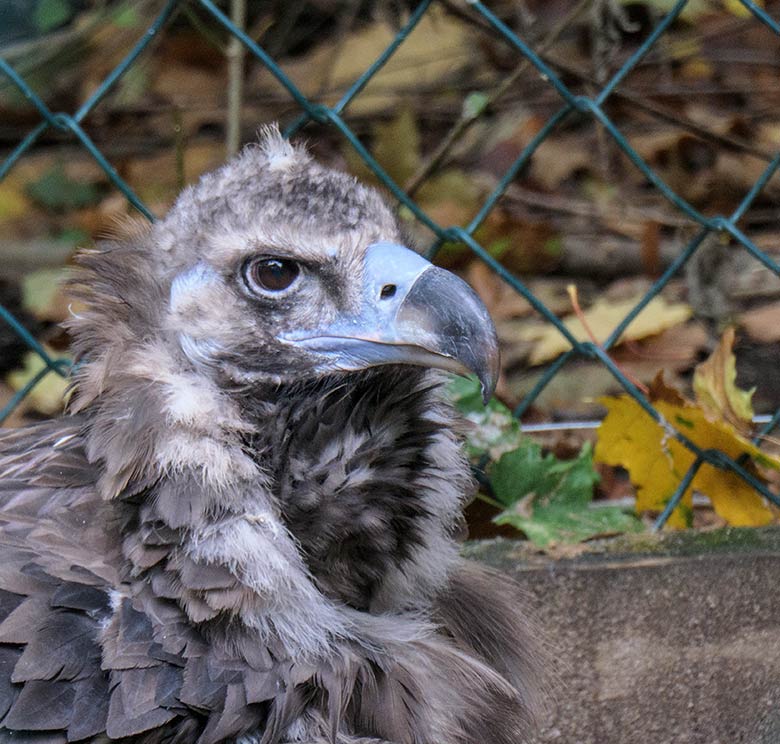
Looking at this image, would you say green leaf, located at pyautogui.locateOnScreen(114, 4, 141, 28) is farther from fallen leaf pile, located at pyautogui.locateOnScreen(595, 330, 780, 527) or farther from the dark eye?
the dark eye

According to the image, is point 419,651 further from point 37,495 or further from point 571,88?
point 571,88

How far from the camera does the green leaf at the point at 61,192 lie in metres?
4.16

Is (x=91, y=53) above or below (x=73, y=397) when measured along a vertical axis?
above

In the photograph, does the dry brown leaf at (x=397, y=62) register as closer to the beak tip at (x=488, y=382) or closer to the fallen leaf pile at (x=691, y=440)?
the fallen leaf pile at (x=691, y=440)

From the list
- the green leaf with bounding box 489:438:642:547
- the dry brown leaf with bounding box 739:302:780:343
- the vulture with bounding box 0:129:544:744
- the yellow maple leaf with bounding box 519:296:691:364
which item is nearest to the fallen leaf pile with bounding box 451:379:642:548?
the green leaf with bounding box 489:438:642:547

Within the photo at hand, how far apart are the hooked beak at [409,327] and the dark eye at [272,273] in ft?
0.21

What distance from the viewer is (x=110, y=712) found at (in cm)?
149

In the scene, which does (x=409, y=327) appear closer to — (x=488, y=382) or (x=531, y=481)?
(x=488, y=382)

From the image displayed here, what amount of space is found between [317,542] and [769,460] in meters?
0.88

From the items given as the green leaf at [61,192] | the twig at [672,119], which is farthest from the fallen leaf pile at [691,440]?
the green leaf at [61,192]

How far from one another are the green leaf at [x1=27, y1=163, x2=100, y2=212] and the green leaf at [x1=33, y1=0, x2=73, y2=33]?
17.8 inches

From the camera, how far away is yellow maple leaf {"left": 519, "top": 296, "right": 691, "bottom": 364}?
3.06 m

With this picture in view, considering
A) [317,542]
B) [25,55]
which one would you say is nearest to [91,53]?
[25,55]

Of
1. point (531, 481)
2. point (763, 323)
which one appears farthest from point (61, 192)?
point (531, 481)
